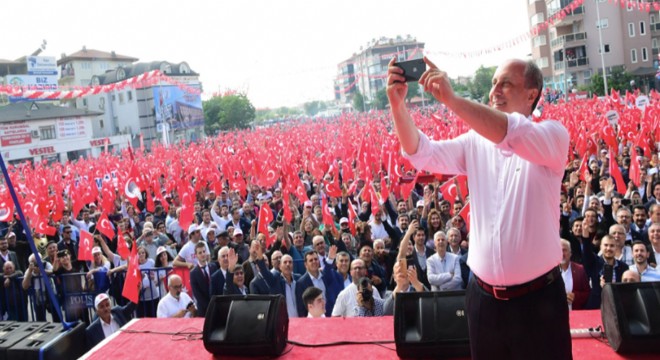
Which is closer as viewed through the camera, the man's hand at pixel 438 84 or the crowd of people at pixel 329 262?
the man's hand at pixel 438 84

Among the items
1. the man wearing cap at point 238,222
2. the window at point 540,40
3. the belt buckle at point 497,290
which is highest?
the window at point 540,40

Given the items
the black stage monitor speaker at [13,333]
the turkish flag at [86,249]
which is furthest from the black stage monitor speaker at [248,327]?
the turkish flag at [86,249]

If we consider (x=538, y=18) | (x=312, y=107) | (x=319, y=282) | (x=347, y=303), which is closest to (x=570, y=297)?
(x=347, y=303)

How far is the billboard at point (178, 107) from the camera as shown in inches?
2460

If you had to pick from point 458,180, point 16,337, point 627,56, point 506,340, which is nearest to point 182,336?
point 16,337

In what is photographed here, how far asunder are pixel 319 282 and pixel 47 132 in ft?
152

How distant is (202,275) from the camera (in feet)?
25.5

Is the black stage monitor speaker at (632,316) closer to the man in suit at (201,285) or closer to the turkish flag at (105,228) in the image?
the man in suit at (201,285)

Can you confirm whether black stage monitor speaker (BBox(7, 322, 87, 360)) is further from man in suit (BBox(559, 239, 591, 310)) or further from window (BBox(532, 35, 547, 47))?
window (BBox(532, 35, 547, 47))

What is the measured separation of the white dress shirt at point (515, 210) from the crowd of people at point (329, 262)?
2.95 metres

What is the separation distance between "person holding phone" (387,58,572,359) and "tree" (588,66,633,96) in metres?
46.9

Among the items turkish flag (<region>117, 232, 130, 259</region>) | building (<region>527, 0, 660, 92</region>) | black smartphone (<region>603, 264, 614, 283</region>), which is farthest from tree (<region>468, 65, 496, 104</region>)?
black smartphone (<region>603, 264, 614, 283</region>)

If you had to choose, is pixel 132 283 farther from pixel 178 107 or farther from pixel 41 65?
pixel 178 107

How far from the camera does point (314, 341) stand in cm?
383
